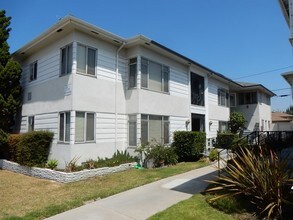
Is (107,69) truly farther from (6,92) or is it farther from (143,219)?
(143,219)

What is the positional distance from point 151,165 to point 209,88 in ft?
35.6

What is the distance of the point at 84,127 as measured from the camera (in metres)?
12.6

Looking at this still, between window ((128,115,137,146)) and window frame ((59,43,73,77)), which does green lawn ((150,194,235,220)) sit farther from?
window frame ((59,43,73,77))

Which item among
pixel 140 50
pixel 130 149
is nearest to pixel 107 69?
pixel 140 50

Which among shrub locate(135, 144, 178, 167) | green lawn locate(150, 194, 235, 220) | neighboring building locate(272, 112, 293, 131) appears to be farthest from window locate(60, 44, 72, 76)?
neighboring building locate(272, 112, 293, 131)

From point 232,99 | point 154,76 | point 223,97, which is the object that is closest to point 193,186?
point 154,76

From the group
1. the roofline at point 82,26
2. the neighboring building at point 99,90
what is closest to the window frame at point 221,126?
the neighboring building at point 99,90

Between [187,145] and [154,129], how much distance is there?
2116 millimetres

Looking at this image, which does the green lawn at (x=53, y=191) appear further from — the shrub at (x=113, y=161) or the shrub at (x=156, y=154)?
the shrub at (x=156, y=154)

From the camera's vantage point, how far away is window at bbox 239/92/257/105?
28.4 meters

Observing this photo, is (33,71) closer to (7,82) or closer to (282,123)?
(7,82)

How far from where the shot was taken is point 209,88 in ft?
72.7

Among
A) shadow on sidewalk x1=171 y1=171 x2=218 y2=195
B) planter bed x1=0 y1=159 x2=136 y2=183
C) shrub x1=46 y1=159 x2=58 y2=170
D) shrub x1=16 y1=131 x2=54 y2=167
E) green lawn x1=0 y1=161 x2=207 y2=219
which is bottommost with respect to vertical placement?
green lawn x1=0 y1=161 x2=207 y2=219

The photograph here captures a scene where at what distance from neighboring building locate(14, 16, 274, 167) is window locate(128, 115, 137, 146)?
54 millimetres
